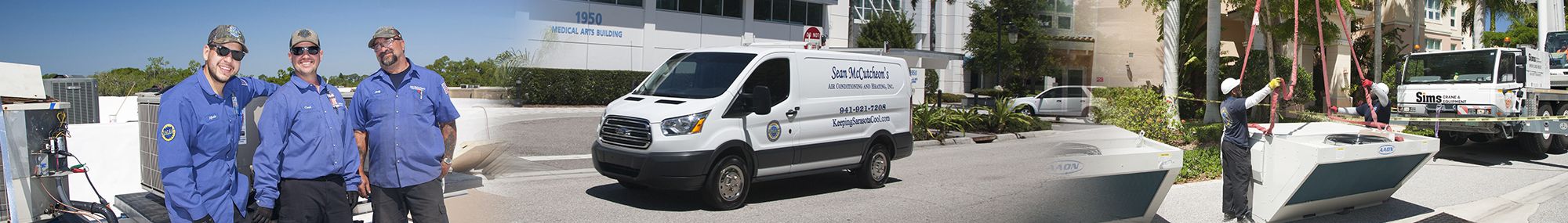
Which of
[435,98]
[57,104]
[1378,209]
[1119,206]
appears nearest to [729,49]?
[435,98]

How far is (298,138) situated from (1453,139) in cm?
1488

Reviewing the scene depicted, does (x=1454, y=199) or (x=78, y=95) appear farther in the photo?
(x=1454, y=199)

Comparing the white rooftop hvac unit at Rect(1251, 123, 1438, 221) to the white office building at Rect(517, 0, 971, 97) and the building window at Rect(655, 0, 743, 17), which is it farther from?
the building window at Rect(655, 0, 743, 17)

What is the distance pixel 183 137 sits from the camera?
3359 millimetres

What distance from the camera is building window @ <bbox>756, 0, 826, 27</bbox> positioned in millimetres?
23875

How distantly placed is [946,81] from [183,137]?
984cm

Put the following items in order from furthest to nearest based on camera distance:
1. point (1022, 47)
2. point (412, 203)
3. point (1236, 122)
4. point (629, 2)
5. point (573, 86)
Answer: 1. point (629, 2)
2. point (573, 86)
3. point (1236, 122)
4. point (412, 203)
5. point (1022, 47)

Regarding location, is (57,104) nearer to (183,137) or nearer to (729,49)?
(183,137)

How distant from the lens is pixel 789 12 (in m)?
24.9

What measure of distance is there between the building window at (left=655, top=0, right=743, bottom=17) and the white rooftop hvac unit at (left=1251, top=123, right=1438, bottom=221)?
16756 millimetres

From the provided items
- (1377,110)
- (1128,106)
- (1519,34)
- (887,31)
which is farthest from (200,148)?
(1519,34)

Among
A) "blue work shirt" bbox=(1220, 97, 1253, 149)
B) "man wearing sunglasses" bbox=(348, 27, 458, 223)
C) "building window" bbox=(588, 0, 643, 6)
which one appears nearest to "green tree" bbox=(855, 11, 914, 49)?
"building window" bbox=(588, 0, 643, 6)

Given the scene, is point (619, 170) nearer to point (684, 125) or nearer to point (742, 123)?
point (684, 125)

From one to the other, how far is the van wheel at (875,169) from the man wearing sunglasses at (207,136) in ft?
13.6
